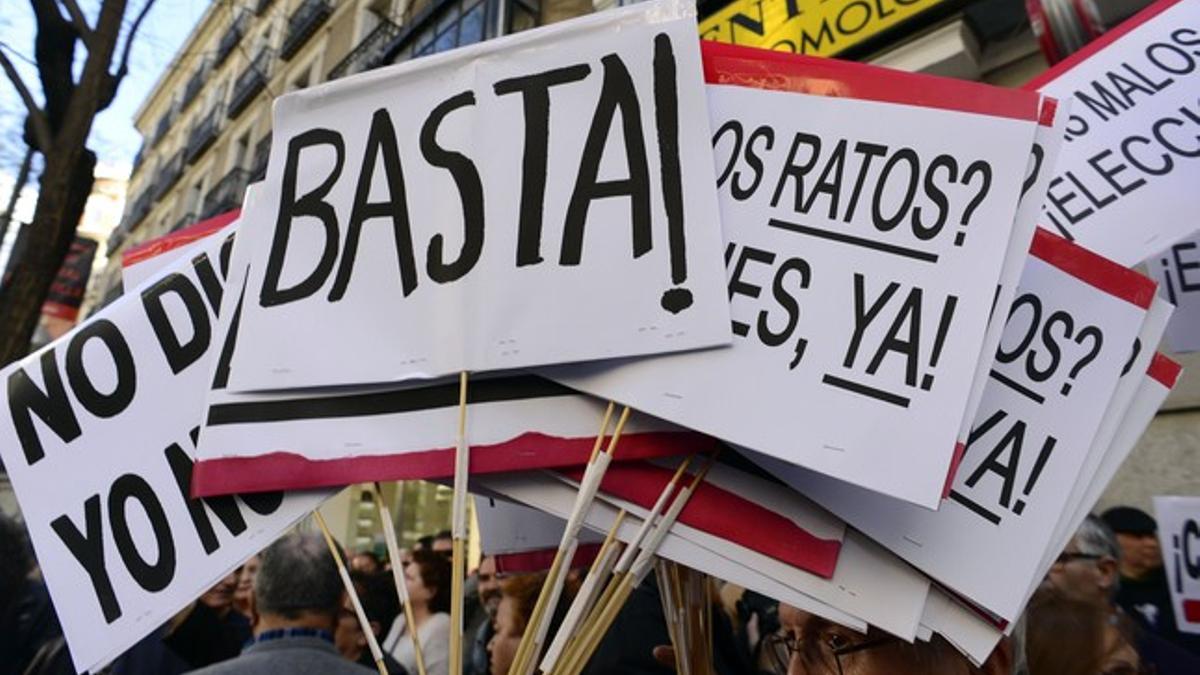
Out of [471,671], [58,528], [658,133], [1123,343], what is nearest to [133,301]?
[58,528]

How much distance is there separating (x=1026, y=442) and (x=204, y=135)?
24.2 m

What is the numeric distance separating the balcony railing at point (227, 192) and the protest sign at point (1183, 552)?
58.0ft

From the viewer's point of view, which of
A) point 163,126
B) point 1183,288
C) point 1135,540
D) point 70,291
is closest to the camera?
point 1183,288

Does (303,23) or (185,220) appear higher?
(303,23)

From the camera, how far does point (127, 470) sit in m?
1.20

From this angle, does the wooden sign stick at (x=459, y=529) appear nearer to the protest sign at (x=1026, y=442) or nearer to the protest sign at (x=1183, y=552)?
the protest sign at (x=1026, y=442)

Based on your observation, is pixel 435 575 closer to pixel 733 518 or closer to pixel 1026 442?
pixel 733 518

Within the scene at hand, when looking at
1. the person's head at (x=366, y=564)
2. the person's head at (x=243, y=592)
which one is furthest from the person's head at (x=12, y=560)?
the person's head at (x=366, y=564)

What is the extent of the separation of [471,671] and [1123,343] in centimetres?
288

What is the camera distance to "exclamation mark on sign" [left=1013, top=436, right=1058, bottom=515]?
100cm

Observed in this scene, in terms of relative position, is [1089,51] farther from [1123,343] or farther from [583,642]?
[583,642]

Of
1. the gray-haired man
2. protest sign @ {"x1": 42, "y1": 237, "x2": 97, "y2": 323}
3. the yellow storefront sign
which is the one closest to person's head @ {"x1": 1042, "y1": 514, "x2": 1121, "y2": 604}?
the gray-haired man

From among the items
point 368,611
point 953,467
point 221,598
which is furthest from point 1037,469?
point 368,611

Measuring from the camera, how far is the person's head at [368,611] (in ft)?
11.1
